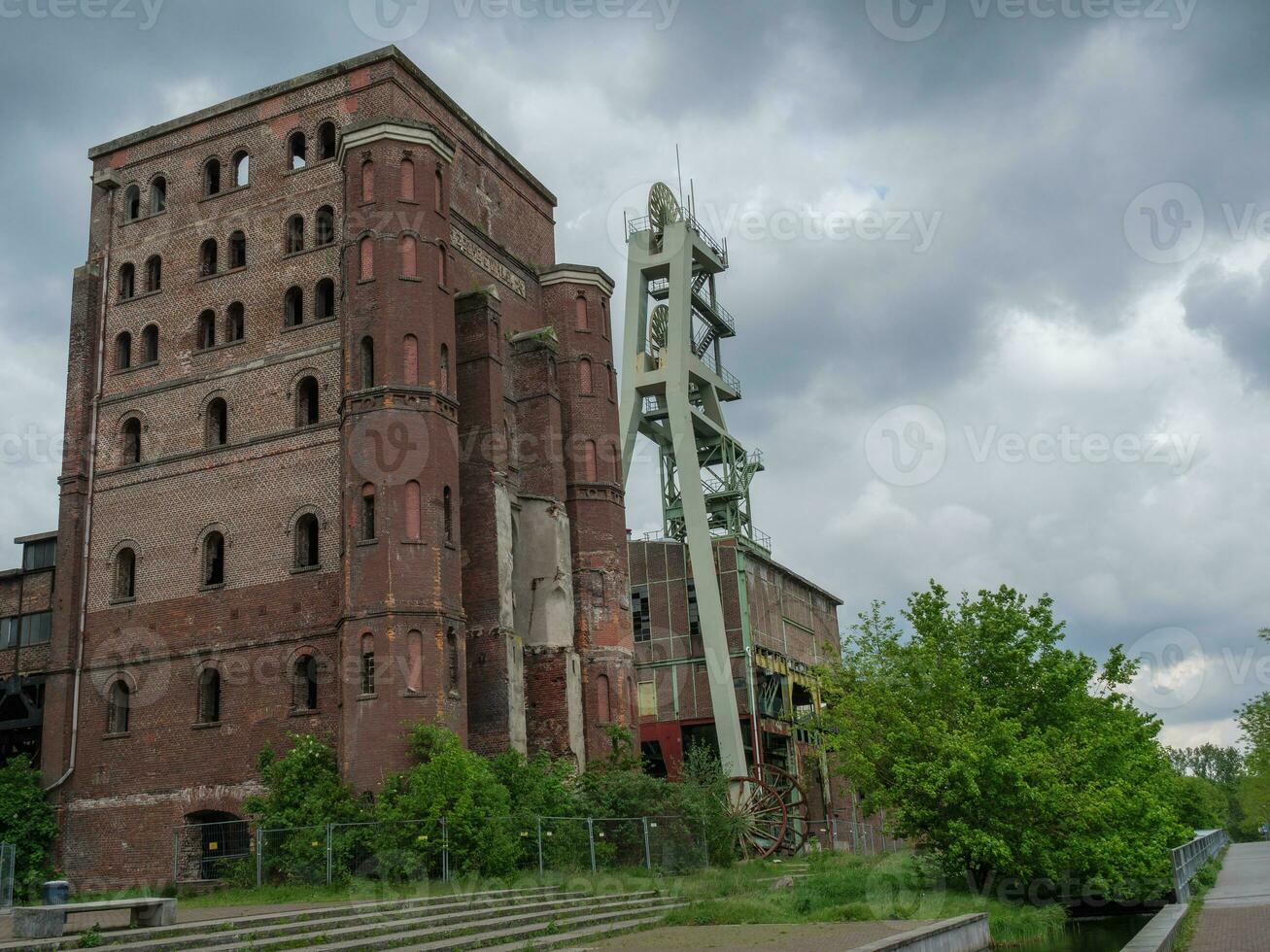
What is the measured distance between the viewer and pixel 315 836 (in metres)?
26.0

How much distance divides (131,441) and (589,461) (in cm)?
1333

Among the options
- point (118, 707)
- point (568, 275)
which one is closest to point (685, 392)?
point (568, 275)

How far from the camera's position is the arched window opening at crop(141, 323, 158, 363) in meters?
35.5

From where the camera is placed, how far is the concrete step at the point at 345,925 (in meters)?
15.6

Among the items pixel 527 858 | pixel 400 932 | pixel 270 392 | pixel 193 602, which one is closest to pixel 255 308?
pixel 270 392

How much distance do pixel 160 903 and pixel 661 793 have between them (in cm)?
1650

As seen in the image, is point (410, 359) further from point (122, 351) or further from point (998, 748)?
point (998, 748)

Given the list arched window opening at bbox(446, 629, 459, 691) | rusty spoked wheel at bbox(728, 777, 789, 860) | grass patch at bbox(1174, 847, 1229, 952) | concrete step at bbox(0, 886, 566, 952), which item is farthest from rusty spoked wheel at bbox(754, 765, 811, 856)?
concrete step at bbox(0, 886, 566, 952)

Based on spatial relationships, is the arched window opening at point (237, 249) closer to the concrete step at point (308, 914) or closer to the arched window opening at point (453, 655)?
the arched window opening at point (453, 655)

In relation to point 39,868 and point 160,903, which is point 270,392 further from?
point 160,903

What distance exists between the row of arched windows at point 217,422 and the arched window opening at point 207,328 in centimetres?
196

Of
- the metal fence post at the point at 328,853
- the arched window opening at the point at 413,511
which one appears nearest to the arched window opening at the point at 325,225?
the arched window opening at the point at 413,511

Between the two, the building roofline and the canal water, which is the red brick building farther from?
the canal water

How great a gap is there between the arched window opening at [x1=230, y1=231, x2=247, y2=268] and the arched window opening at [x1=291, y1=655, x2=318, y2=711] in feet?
39.0
